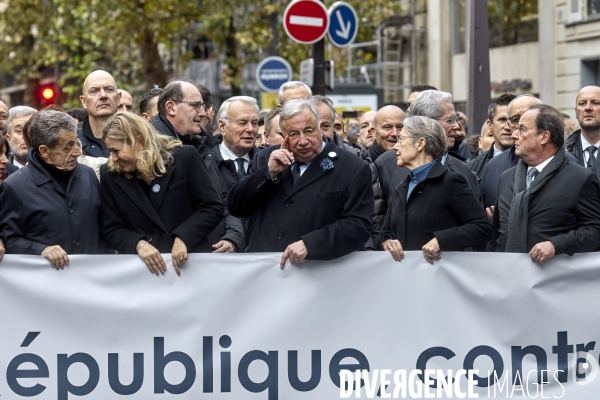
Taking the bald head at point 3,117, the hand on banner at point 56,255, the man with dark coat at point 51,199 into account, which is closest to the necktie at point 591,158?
the man with dark coat at point 51,199

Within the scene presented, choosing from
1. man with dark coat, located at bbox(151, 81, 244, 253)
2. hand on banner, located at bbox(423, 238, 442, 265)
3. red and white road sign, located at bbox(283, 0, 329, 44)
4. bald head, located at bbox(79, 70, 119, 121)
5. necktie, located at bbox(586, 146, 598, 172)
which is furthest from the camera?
red and white road sign, located at bbox(283, 0, 329, 44)

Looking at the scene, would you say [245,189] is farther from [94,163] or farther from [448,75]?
[448,75]

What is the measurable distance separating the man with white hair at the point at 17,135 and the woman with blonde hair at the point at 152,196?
2.48 metres

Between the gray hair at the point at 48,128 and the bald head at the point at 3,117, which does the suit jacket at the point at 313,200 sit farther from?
the bald head at the point at 3,117

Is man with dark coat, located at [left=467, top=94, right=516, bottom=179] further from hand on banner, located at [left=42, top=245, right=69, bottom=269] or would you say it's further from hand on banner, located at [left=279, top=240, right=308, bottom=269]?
hand on banner, located at [left=42, top=245, right=69, bottom=269]

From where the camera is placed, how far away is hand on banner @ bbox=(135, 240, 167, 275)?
6.38 metres

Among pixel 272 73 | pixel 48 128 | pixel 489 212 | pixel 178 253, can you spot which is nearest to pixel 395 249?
pixel 178 253

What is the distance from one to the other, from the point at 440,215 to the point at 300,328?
1.01m

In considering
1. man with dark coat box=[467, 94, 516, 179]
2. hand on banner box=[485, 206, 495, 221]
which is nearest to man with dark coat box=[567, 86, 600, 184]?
man with dark coat box=[467, 94, 516, 179]

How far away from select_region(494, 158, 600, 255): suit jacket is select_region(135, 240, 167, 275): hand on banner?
2.06 m

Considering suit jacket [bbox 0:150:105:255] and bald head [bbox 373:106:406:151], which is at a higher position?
bald head [bbox 373:106:406:151]

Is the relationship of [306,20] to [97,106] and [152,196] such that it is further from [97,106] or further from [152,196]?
[152,196]

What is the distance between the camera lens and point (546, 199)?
6.62 meters

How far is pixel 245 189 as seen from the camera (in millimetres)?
6582
